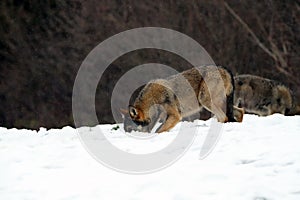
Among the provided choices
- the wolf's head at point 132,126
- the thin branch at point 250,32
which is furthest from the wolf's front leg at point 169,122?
the thin branch at point 250,32

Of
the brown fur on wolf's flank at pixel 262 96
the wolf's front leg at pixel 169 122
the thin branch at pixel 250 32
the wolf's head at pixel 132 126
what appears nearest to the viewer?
the wolf's front leg at pixel 169 122

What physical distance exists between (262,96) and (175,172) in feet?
18.3

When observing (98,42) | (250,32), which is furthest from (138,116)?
(250,32)

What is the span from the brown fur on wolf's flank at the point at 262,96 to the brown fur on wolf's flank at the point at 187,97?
1131 mm

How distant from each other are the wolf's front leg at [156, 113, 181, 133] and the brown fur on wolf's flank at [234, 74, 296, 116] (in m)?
1.59

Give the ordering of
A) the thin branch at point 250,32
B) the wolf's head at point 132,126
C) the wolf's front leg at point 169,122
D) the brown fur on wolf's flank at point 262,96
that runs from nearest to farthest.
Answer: the wolf's front leg at point 169,122 → the wolf's head at point 132,126 → the brown fur on wolf's flank at point 262,96 → the thin branch at point 250,32

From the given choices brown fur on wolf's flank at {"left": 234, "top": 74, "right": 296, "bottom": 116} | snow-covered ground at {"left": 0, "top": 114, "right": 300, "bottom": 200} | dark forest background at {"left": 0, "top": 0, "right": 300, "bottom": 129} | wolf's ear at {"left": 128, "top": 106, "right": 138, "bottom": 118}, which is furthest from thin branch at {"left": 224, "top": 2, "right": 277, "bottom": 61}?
snow-covered ground at {"left": 0, "top": 114, "right": 300, "bottom": 200}

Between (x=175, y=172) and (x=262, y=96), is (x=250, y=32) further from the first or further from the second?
(x=175, y=172)

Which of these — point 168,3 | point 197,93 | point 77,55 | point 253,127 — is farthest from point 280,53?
point 253,127

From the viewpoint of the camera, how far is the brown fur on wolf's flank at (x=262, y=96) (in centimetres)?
1085

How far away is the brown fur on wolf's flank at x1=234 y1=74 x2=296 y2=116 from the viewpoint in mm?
10852

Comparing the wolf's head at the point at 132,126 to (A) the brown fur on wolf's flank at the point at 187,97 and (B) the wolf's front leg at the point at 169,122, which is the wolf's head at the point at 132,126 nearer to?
(A) the brown fur on wolf's flank at the point at 187,97

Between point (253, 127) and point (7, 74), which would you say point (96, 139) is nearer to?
point (253, 127)

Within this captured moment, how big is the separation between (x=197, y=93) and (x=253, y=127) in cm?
210
